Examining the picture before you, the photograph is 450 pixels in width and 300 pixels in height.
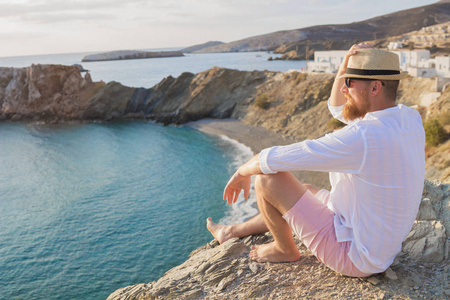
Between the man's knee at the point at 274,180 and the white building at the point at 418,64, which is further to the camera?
Result: the white building at the point at 418,64

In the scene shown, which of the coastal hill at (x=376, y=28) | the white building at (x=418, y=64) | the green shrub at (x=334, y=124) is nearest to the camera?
the green shrub at (x=334, y=124)

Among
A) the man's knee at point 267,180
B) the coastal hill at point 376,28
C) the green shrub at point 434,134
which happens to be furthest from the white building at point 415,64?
the coastal hill at point 376,28

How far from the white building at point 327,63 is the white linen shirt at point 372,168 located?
42074mm

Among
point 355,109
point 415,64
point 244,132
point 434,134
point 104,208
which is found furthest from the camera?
point 415,64

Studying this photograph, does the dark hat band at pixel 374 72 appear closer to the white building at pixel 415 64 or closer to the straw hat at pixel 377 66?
the straw hat at pixel 377 66

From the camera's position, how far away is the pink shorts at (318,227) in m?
3.37

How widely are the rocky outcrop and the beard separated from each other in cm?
170

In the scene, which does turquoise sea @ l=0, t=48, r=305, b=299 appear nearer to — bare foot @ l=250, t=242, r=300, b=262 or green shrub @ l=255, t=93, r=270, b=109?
green shrub @ l=255, t=93, r=270, b=109

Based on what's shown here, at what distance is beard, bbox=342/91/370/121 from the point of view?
2920mm

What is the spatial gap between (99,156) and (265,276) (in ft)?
98.9

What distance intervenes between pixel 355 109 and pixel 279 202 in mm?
1081

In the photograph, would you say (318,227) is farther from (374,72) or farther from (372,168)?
(374,72)

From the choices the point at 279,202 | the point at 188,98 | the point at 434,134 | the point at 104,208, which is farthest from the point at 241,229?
the point at 188,98

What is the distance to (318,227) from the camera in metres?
3.37
